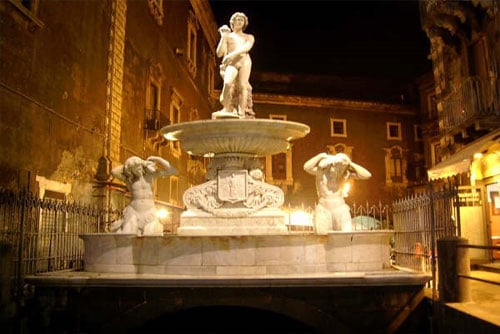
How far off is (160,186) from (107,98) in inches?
226

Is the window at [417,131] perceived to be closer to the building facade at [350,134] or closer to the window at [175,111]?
the building facade at [350,134]

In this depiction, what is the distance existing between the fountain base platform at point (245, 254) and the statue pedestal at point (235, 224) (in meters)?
0.99

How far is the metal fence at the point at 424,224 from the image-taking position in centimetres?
713

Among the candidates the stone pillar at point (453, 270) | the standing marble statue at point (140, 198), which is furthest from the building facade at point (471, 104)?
the standing marble statue at point (140, 198)

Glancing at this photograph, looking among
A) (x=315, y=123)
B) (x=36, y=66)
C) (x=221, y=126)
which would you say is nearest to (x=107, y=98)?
(x=36, y=66)

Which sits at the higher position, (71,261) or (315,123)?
(315,123)

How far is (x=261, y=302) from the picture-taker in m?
6.38

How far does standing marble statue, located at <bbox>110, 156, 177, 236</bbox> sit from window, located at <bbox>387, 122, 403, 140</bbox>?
29514 millimetres

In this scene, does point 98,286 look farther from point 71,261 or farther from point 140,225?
point 71,261

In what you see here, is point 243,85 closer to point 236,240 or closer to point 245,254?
point 236,240

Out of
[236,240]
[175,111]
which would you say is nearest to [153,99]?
[175,111]

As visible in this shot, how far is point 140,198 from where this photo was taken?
307 inches

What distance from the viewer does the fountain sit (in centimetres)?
679

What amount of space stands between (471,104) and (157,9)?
13.3m
